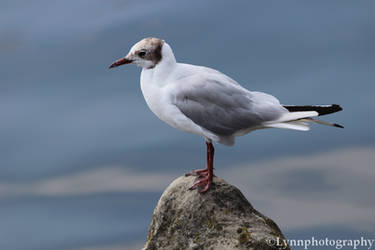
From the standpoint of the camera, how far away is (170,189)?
10797 mm

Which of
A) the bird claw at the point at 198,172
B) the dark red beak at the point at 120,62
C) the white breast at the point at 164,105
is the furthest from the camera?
the bird claw at the point at 198,172

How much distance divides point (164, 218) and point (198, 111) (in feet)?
5.73

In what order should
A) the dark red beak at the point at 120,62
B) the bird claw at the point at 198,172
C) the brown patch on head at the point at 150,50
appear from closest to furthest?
1. the brown patch on head at the point at 150,50
2. the dark red beak at the point at 120,62
3. the bird claw at the point at 198,172

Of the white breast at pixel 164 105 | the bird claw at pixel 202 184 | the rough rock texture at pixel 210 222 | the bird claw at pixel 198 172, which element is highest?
the white breast at pixel 164 105

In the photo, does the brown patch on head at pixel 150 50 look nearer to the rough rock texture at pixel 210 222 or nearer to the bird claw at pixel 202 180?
the bird claw at pixel 202 180

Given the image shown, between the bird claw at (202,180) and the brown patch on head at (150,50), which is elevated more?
the brown patch on head at (150,50)

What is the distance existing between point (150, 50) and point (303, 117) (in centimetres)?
232

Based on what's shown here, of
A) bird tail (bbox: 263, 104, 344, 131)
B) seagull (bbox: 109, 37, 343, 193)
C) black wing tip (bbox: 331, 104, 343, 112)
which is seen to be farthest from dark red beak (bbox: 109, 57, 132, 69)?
black wing tip (bbox: 331, 104, 343, 112)

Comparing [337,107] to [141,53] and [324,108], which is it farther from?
[141,53]

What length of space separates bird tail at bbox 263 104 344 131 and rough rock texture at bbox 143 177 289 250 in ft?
4.08

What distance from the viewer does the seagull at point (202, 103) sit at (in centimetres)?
1004

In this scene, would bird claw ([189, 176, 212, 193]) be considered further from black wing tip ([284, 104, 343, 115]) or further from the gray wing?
black wing tip ([284, 104, 343, 115])

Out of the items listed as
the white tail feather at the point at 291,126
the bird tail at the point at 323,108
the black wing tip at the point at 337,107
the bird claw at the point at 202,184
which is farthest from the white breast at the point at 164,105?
the black wing tip at the point at 337,107

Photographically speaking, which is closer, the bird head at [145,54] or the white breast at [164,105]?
the white breast at [164,105]
